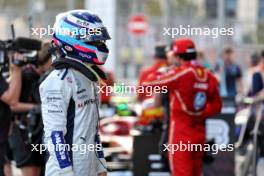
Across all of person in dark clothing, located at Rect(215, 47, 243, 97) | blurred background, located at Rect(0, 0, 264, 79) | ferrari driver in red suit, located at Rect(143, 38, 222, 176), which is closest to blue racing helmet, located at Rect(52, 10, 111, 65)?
ferrari driver in red suit, located at Rect(143, 38, 222, 176)

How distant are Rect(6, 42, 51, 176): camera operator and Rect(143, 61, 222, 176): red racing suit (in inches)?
44.3

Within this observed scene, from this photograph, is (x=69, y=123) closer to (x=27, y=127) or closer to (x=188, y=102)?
(x=188, y=102)

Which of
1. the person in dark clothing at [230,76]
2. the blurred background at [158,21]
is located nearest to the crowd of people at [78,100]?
the person in dark clothing at [230,76]

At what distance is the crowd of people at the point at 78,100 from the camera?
6.02m

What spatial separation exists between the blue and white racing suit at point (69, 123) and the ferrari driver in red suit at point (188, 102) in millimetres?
3215

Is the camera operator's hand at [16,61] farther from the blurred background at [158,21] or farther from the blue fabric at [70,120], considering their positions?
the blurred background at [158,21]

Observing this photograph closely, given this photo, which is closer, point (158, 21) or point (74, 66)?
point (74, 66)

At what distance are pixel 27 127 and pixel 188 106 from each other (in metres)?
1.67

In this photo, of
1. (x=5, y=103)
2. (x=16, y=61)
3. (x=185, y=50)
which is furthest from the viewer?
(x=185, y=50)

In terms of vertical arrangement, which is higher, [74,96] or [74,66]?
[74,66]

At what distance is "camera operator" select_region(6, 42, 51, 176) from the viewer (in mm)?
9281

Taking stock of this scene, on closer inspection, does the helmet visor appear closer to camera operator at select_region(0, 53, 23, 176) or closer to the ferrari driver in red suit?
camera operator at select_region(0, 53, 23, 176)

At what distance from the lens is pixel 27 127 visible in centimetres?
962

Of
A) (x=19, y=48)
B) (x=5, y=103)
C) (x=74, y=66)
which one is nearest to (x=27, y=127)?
(x=19, y=48)
